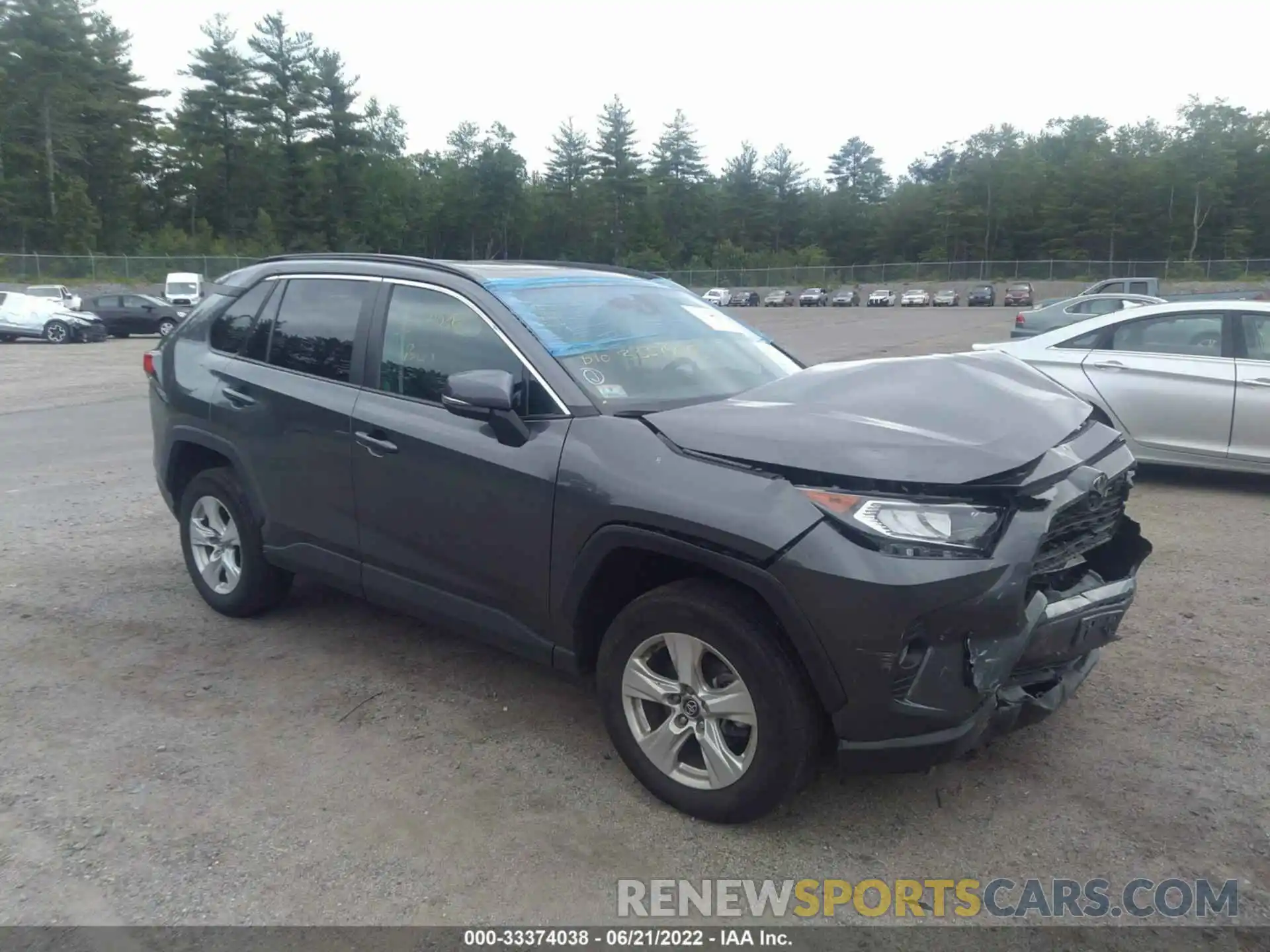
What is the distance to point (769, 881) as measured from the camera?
301 centimetres

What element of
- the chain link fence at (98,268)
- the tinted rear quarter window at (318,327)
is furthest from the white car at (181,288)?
the tinted rear quarter window at (318,327)

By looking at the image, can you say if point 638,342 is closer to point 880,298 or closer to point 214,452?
point 214,452

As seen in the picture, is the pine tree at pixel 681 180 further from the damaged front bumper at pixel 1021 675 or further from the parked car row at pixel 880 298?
the damaged front bumper at pixel 1021 675

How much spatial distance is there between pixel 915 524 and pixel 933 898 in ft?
3.63

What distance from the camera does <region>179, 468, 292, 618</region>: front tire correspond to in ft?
16.1

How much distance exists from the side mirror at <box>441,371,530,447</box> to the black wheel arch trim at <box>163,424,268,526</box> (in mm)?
1592

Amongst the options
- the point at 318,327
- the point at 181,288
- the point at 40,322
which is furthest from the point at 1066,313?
the point at 181,288

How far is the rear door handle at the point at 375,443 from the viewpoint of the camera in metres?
4.08

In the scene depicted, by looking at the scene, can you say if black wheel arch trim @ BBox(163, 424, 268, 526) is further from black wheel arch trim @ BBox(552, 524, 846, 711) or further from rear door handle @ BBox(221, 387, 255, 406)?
black wheel arch trim @ BBox(552, 524, 846, 711)

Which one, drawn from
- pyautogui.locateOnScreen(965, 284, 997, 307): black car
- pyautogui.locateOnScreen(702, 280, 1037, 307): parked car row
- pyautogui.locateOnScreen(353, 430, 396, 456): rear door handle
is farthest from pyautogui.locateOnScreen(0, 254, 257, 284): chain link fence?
pyautogui.locateOnScreen(353, 430, 396, 456): rear door handle

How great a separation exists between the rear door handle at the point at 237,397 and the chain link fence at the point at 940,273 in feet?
204

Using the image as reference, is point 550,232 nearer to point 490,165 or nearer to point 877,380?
point 490,165

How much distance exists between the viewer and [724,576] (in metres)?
3.21

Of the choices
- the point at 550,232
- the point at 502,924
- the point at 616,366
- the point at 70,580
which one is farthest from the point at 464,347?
the point at 550,232
